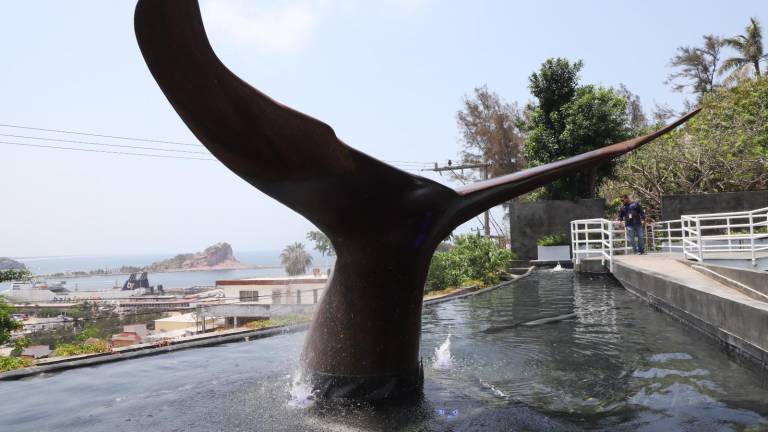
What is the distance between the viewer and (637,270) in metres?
12.6

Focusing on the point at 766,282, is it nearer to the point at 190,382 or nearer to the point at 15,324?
the point at 190,382

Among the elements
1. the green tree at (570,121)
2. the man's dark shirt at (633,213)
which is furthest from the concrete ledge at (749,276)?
the green tree at (570,121)

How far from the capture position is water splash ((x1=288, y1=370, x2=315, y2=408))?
13.7 feet

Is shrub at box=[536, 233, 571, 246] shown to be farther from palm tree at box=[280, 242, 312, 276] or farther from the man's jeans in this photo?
palm tree at box=[280, 242, 312, 276]

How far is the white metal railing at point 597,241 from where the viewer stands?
1857 centimetres

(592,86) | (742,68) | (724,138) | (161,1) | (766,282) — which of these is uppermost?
(742,68)

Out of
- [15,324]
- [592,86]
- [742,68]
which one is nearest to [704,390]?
[15,324]

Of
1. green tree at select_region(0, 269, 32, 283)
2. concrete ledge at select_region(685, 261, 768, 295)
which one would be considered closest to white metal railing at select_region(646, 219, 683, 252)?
concrete ledge at select_region(685, 261, 768, 295)

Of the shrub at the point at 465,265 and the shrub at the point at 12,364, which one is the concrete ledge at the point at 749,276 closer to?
the shrub at the point at 465,265

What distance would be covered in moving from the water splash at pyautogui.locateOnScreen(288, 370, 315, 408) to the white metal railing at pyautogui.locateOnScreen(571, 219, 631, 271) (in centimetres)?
1520

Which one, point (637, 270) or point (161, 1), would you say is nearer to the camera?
point (161, 1)

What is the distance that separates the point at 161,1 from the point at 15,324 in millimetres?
8762

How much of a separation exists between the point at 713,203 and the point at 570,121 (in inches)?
303

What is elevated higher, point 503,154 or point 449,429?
point 503,154
